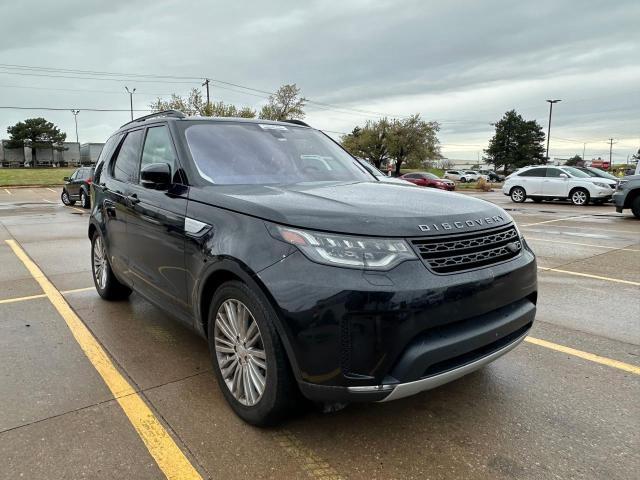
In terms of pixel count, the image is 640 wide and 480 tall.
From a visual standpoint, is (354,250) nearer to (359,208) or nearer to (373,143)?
(359,208)

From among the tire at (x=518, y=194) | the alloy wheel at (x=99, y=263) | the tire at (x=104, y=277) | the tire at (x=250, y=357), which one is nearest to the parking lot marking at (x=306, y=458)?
the tire at (x=250, y=357)

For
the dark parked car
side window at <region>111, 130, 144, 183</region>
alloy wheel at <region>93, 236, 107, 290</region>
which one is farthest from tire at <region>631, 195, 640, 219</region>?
the dark parked car

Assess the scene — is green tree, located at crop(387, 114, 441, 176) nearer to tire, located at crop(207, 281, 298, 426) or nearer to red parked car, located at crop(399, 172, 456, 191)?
red parked car, located at crop(399, 172, 456, 191)

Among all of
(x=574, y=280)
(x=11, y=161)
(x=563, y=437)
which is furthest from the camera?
(x=11, y=161)

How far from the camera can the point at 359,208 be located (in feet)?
8.32

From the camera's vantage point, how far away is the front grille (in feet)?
7.83

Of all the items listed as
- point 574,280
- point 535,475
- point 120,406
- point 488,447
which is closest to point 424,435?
point 488,447

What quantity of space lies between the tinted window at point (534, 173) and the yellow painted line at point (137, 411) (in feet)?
65.6

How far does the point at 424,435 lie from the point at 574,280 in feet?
14.9

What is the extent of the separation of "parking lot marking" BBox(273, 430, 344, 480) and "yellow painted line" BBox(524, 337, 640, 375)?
238cm

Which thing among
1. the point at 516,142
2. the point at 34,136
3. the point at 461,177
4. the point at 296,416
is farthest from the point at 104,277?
the point at 516,142

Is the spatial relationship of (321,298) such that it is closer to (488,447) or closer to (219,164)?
(488,447)

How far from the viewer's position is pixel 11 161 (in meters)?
81.6

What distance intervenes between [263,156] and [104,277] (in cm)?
262
